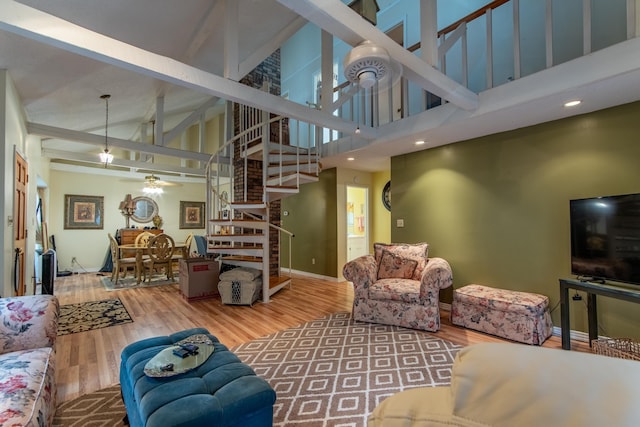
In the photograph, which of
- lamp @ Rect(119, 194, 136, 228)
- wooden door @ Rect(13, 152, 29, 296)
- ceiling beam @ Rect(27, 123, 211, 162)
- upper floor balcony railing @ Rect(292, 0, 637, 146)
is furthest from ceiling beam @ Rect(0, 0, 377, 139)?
lamp @ Rect(119, 194, 136, 228)

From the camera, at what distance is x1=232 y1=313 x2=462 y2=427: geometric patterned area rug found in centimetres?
194

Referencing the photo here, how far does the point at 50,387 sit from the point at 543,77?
417 centimetres

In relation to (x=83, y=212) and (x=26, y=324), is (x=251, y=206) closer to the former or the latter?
(x=26, y=324)

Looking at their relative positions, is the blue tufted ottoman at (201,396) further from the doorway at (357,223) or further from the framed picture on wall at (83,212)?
the framed picture on wall at (83,212)

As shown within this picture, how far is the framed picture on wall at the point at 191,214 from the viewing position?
29.0 ft

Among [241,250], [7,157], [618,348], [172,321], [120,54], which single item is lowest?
[172,321]

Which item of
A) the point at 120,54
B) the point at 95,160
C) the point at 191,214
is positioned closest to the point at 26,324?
the point at 120,54

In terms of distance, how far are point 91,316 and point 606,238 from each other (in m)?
5.71

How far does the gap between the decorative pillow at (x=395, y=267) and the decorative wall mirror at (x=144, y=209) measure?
709 centimetres

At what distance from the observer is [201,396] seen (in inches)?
52.2

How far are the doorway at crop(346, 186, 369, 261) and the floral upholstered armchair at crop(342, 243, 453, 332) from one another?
2201mm

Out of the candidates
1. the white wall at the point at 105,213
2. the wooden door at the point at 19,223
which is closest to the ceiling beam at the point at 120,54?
the wooden door at the point at 19,223

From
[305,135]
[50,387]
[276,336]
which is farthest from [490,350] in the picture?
[305,135]

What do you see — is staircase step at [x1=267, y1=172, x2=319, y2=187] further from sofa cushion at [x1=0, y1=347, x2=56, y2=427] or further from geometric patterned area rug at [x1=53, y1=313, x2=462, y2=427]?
sofa cushion at [x1=0, y1=347, x2=56, y2=427]
